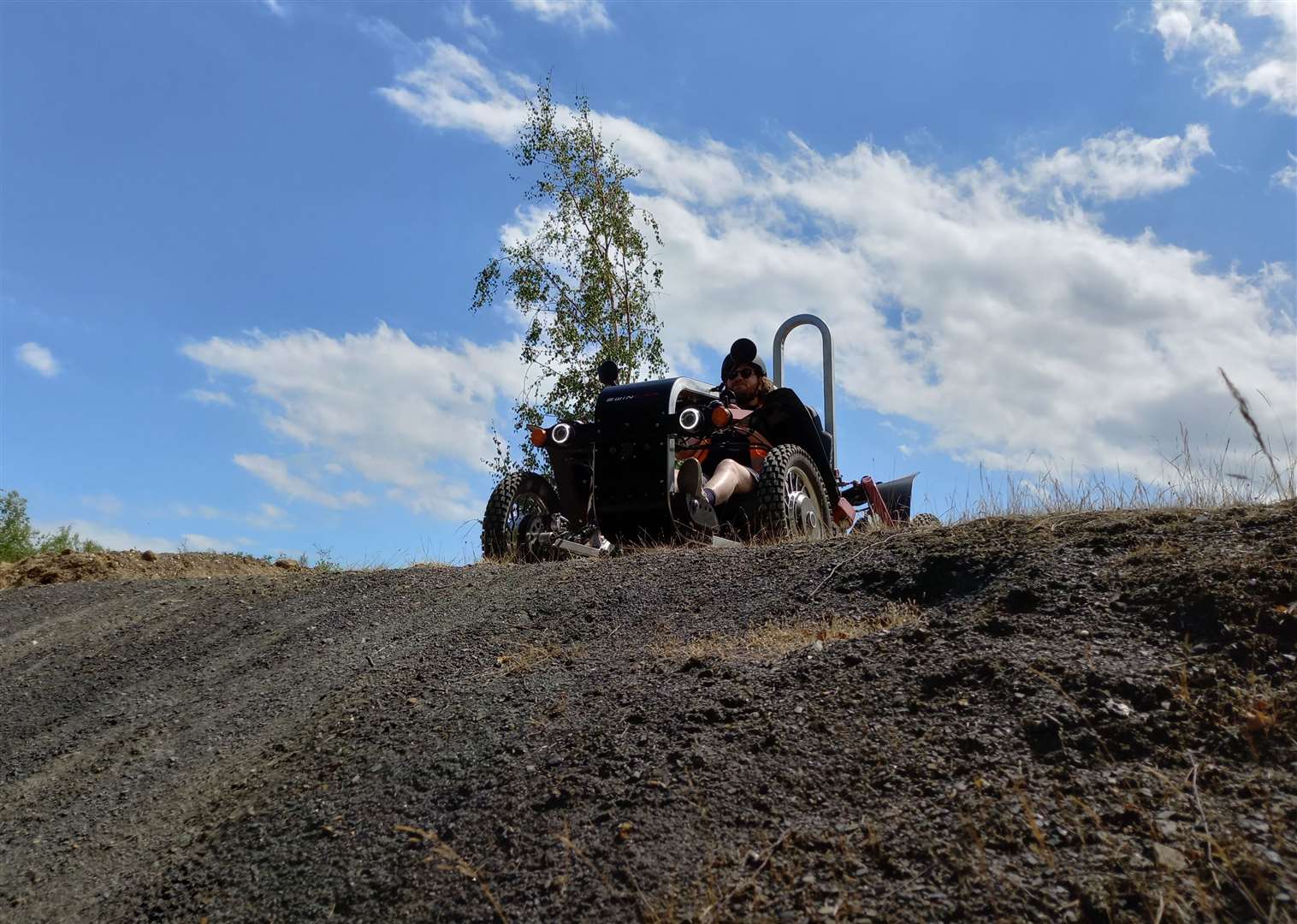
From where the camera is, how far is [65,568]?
1086cm

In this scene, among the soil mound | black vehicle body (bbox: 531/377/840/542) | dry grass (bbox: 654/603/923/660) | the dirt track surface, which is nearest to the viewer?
the dirt track surface

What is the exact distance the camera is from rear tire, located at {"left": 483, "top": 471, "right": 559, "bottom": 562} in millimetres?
8023

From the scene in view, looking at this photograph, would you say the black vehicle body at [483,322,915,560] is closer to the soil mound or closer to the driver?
the driver

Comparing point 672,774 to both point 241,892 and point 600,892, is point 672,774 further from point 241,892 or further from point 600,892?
point 241,892

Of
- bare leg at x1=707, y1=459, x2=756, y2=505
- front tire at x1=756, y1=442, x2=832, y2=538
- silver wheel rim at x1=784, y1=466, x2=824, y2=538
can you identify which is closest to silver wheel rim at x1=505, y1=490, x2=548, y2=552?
bare leg at x1=707, y1=459, x2=756, y2=505

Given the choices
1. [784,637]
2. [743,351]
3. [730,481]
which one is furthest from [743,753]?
[743,351]

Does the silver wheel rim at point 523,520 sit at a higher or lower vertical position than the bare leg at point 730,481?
lower

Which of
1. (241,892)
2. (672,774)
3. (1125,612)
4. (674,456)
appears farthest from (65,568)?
(1125,612)

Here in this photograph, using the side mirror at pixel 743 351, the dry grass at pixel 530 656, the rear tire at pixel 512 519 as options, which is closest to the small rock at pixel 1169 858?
the dry grass at pixel 530 656

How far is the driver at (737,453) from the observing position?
25.2 feet

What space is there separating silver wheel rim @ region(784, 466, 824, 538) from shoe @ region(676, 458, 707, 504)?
2.04 ft

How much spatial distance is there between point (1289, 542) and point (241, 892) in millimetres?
3966

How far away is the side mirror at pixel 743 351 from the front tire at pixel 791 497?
1143mm

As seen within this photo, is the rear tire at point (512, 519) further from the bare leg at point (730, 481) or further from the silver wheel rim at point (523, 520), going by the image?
the bare leg at point (730, 481)
